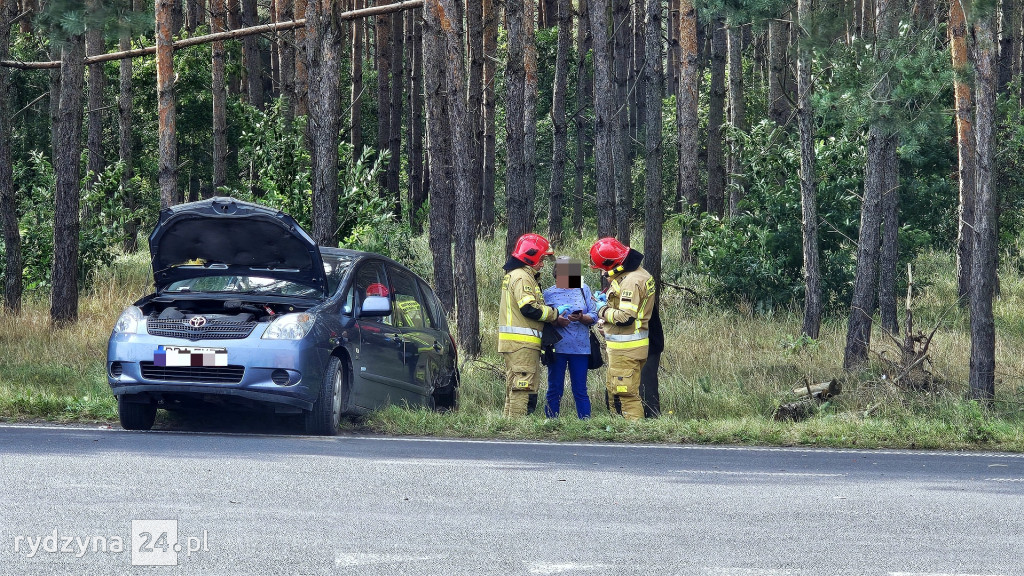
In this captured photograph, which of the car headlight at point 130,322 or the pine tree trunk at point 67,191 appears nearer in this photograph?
the car headlight at point 130,322

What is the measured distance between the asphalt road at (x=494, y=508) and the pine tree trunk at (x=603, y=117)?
9841 mm

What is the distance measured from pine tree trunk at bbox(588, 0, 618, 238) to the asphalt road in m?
9.84

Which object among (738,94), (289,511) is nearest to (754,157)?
(738,94)

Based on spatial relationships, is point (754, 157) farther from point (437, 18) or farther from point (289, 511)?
point (289, 511)

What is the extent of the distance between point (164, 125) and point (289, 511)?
11955 millimetres

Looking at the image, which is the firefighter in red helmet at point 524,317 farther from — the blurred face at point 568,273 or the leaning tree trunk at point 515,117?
the leaning tree trunk at point 515,117

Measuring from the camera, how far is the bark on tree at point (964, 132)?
15258 millimetres

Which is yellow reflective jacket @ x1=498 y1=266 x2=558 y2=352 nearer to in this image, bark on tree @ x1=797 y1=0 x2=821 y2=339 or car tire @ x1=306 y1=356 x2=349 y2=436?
car tire @ x1=306 y1=356 x2=349 y2=436

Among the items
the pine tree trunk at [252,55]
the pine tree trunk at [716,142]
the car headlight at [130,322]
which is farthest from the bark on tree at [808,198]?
the pine tree trunk at [252,55]

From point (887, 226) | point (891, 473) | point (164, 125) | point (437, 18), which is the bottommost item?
point (891, 473)

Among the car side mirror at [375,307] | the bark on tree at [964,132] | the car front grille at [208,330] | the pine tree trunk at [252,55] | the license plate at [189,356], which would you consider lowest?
the license plate at [189,356]

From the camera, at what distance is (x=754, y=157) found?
1991 cm

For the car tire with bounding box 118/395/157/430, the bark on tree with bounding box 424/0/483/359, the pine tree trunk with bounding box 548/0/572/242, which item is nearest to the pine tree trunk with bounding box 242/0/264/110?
the pine tree trunk with bounding box 548/0/572/242

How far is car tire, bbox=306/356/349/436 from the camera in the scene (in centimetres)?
984
